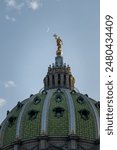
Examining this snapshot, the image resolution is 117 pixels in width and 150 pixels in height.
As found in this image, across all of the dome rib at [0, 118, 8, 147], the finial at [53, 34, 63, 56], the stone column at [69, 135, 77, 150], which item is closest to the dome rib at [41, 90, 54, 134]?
the stone column at [69, 135, 77, 150]

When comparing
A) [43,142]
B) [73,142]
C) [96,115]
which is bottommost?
[43,142]

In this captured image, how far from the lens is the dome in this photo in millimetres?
61656

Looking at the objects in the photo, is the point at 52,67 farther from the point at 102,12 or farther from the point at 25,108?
the point at 102,12

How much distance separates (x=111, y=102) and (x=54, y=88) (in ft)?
168

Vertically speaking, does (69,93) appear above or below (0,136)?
above

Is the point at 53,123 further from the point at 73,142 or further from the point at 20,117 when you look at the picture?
the point at 20,117

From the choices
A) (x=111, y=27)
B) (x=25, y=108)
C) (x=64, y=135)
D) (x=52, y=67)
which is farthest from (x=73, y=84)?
(x=111, y=27)

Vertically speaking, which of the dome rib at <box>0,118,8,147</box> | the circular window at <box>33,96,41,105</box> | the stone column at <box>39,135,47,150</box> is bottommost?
the stone column at <box>39,135,47,150</box>

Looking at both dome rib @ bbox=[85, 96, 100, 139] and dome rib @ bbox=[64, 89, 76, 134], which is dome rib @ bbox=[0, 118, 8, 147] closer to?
dome rib @ bbox=[64, 89, 76, 134]

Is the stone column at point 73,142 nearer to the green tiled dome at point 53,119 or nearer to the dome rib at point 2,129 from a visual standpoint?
the green tiled dome at point 53,119

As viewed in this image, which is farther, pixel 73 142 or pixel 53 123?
pixel 53 123

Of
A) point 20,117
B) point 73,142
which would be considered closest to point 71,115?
point 73,142

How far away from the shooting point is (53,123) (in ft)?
209

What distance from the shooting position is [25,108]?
225ft
